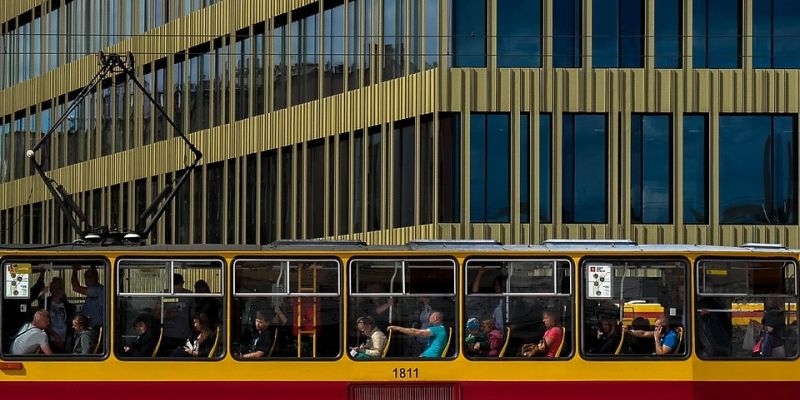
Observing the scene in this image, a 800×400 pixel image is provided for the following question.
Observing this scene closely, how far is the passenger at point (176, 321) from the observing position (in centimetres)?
2009

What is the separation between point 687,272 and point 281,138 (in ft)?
81.9

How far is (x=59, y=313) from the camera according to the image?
20.2 meters

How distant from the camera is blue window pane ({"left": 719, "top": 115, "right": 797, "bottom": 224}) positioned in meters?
37.9

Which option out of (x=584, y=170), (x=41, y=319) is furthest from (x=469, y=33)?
(x=41, y=319)

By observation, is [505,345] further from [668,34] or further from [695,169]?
[668,34]

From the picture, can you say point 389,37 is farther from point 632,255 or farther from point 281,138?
point 632,255

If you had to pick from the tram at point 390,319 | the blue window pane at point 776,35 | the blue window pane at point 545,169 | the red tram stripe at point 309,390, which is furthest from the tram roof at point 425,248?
the blue window pane at point 776,35

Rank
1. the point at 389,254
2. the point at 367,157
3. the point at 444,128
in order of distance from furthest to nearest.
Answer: the point at 367,157, the point at 444,128, the point at 389,254

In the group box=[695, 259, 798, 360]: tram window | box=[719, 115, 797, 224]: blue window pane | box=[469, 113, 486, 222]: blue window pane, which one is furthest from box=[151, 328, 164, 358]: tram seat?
box=[719, 115, 797, 224]: blue window pane

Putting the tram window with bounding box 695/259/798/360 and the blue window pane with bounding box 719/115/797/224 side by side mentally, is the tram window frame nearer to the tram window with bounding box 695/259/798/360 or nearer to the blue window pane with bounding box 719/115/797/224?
the tram window with bounding box 695/259/798/360

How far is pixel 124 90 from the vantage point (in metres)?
51.8

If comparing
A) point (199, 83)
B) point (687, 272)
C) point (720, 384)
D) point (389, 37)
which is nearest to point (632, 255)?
point (687, 272)

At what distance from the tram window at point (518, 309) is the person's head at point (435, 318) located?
35 cm

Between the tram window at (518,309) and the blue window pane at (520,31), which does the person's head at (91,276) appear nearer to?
the tram window at (518,309)
